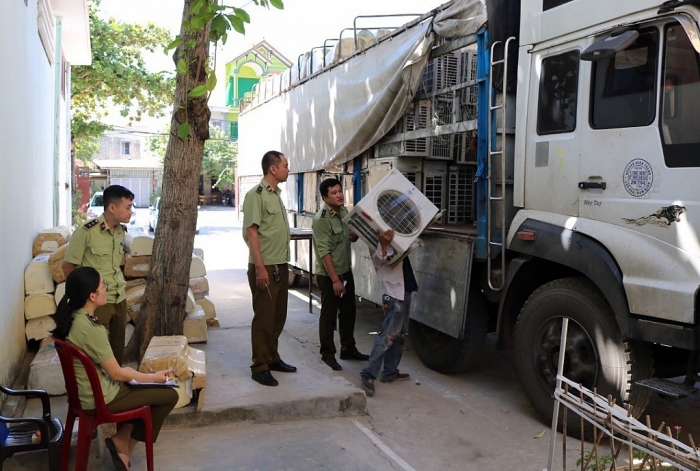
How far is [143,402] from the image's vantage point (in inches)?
138

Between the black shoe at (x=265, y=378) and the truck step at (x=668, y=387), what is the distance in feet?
8.23

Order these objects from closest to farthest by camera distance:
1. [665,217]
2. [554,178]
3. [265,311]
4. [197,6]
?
[197,6]
[665,217]
[554,178]
[265,311]

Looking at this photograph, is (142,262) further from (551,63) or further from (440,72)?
(551,63)

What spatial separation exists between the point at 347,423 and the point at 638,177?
251 cm

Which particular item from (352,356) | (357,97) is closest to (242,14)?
(352,356)

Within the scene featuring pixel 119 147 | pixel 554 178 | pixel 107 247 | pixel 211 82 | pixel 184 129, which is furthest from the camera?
pixel 119 147

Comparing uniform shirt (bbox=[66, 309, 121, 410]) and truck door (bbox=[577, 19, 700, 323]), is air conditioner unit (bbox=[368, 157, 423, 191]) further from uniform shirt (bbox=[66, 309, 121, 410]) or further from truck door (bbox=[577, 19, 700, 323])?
uniform shirt (bbox=[66, 309, 121, 410])

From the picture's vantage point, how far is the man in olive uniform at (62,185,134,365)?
4.40 metres

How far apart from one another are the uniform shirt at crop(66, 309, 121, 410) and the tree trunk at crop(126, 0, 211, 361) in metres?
2.03

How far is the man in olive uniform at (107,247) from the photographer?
4.40 m

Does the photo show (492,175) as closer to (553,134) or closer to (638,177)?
(553,134)

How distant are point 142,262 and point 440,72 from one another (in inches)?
132

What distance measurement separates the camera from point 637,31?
154 inches

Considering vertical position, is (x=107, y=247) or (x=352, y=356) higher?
(x=107, y=247)
